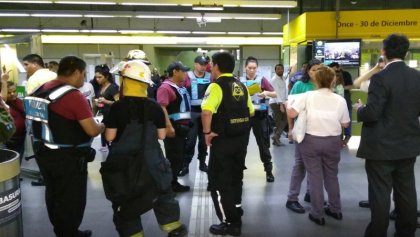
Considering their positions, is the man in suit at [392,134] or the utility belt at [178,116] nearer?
the man in suit at [392,134]

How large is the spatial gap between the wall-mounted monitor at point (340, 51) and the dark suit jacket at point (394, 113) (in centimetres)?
588

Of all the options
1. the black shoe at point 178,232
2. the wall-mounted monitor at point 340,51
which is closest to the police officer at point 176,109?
the black shoe at point 178,232

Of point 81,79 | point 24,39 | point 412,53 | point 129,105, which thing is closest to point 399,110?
point 129,105

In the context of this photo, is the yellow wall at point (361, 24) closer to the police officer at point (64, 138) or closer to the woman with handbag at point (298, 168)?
the woman with handbag at point (298, 168)

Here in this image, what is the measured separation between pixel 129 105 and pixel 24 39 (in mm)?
3729

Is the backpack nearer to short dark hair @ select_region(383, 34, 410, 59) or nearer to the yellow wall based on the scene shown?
short dark hair @ select_region(383, 34, 410, 59)

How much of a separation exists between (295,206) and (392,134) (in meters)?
1.31

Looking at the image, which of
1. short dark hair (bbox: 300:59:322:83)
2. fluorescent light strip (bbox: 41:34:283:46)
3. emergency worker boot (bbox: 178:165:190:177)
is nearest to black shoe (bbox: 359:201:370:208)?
short dark hair (bbox: 300:59:322:83)

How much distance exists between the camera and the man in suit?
2.75 meters

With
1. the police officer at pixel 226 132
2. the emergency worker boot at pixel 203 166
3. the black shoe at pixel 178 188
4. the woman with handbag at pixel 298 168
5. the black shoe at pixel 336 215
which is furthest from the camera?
the emergency worker boot at pixel 203 166

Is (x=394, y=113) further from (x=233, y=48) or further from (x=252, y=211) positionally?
(x=233, y=48)

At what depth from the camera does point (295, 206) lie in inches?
148

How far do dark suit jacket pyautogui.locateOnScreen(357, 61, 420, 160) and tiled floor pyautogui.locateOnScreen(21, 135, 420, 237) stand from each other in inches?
34.3

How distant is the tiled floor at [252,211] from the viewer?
334 cm
